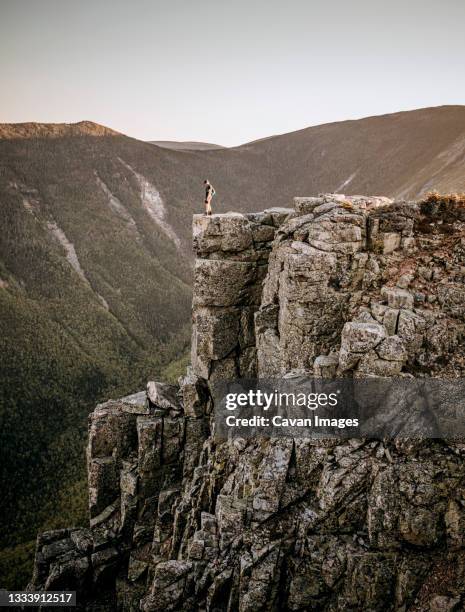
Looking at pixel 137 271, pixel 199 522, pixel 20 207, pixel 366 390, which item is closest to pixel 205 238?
pixel 366 390

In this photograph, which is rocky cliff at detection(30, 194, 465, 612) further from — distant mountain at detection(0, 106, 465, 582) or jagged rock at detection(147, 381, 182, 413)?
distant mountain at detection(0, 106, 465, 582)

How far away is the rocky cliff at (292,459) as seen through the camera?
53.3ft

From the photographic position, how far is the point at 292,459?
61.6 feet

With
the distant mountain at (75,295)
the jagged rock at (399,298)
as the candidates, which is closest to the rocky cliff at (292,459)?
the jagged rock at (399,298)

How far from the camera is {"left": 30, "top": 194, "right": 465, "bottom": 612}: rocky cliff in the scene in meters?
16.2

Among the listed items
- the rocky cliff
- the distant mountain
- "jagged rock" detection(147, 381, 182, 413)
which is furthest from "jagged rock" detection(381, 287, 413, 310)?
the distant mountain

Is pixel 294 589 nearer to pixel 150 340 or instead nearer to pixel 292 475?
pixel 292 475

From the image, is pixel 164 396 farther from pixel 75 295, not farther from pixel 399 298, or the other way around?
pixel 75 295

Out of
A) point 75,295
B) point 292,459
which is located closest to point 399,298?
point 292,459

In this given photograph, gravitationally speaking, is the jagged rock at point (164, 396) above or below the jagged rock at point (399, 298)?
Result: below

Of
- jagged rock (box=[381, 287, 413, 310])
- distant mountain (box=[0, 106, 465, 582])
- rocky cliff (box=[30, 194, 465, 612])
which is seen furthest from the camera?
distant mountain (box=[0, 106, 465, 582])

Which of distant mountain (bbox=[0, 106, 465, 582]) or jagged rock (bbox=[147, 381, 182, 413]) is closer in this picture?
jagged rock (bbox=[147, 381, 182, 413])

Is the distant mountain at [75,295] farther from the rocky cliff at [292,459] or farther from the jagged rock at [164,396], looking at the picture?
the jagged rock at [164,396]

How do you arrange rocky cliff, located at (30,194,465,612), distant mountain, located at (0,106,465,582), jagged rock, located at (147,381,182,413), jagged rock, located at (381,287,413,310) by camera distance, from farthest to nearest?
distant mountain, located at (0,106,465,582)
jagged rock, located at (147,381,182,413)
jagged rock, located at (381,287,413,310)
rocky cliff, located at (30,194,465,612)
